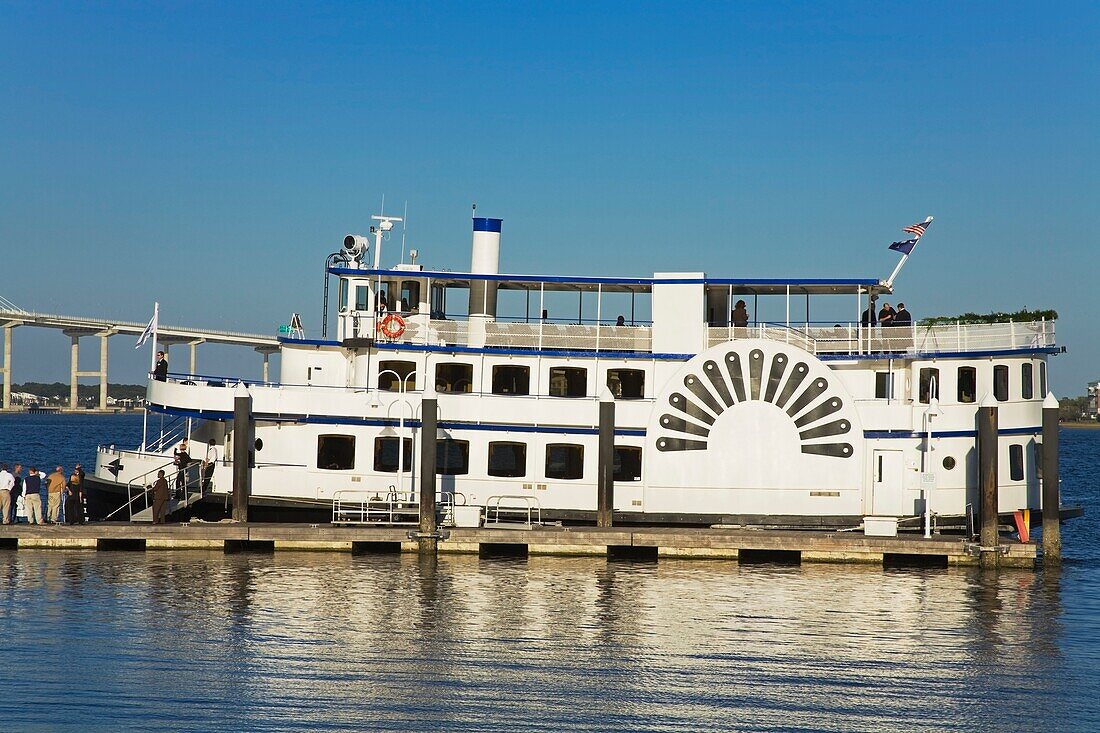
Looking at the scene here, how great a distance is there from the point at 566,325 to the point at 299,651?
562 inches

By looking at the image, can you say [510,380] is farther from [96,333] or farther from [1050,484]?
[96,333]

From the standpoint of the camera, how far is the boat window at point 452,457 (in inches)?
1271

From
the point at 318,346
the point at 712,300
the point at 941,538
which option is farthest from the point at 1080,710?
the point at 318,346

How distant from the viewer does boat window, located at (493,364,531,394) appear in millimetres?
32812

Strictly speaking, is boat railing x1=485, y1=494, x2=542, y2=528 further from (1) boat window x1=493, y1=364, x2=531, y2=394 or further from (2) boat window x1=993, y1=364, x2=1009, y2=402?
(2) boat window x1=993, y1=364, x2=1009, y2=402

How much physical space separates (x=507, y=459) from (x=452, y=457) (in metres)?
1.47

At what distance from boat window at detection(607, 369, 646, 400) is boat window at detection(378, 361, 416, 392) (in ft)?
17.4

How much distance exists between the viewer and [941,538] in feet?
95.1

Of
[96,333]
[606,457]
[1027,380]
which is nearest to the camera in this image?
A: [606,457]

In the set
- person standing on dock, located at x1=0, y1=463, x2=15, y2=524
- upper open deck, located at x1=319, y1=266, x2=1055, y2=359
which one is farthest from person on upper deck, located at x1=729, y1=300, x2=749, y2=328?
person standing on dock, located at x1=0, y1=463, x2=15, y2=524

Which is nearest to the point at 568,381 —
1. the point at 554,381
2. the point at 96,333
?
the point at 554,381

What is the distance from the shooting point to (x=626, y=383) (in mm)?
32875

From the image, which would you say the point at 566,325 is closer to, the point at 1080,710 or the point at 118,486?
the point at 118,486

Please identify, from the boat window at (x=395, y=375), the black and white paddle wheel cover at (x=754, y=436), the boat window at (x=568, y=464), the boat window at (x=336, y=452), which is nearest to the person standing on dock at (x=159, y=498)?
the boat window at (x=336, y=452)
